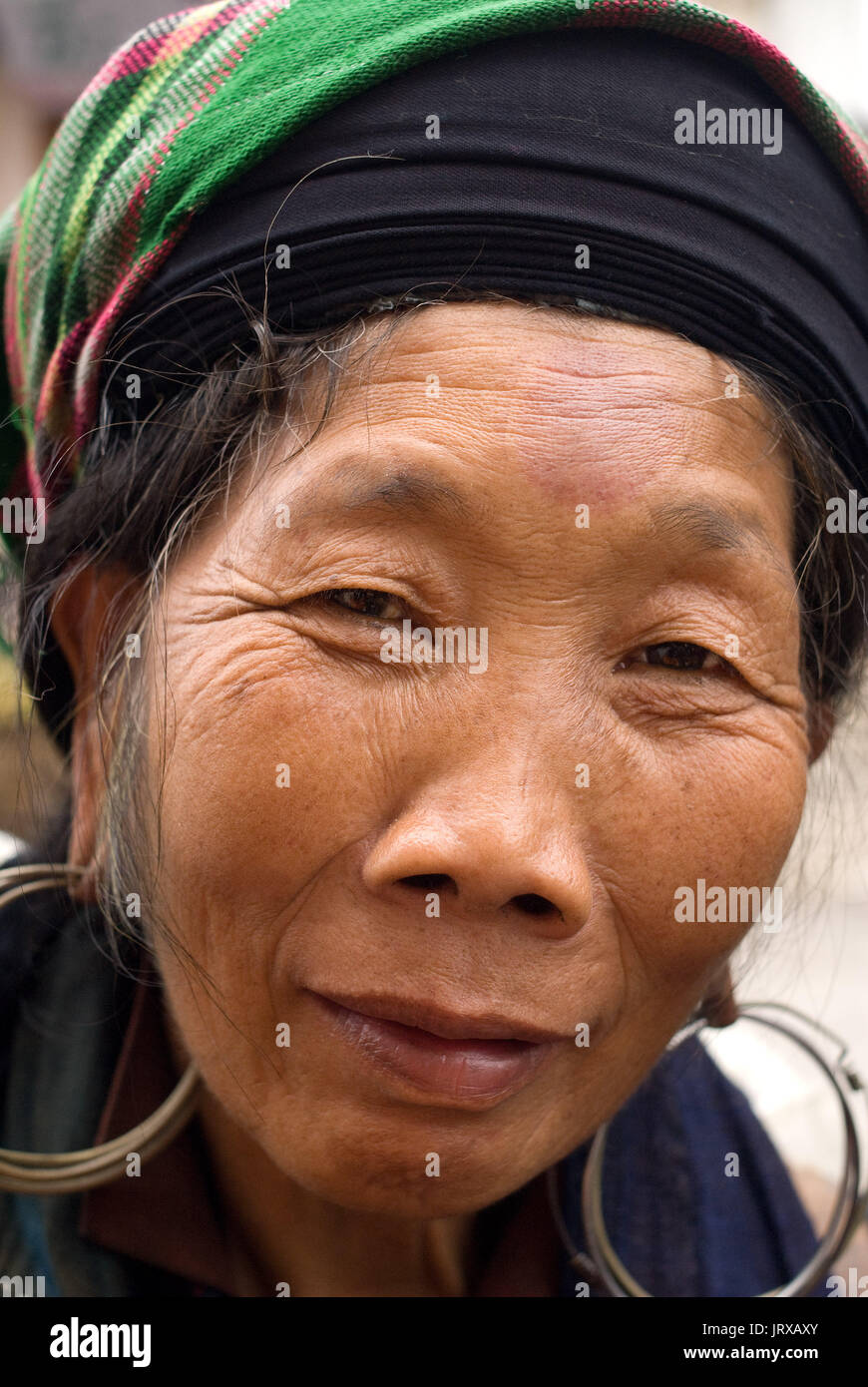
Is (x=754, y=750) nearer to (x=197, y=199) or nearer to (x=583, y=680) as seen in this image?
(x=583, y=680)

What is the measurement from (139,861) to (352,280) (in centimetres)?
88

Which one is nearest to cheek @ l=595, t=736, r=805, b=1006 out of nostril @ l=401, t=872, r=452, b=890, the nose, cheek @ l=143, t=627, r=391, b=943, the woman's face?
the woman's face

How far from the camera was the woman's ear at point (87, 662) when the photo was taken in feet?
5.84

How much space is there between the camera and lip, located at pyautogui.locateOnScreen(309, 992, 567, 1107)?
1.50m

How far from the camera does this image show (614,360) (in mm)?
1547

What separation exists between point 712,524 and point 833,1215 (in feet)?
4.42

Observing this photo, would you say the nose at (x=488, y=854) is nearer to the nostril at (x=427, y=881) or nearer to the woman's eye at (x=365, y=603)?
the nostril at (x=427, y=881)

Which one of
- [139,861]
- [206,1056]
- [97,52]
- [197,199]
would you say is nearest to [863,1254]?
[206,1056]

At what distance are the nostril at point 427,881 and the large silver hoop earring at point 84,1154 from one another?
0.71 metres

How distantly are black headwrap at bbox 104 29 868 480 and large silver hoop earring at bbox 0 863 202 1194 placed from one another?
940 millimetres

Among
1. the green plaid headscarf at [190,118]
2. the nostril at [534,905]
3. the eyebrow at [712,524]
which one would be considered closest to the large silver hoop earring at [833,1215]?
the nostril at [534,905]

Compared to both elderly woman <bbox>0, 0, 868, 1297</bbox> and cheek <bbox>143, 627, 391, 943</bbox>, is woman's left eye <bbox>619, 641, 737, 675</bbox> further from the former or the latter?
cheek <bbox>143, 627, 391, 943</bbox>

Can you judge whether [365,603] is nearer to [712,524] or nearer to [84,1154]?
[712,524]

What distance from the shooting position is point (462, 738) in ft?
4.75
